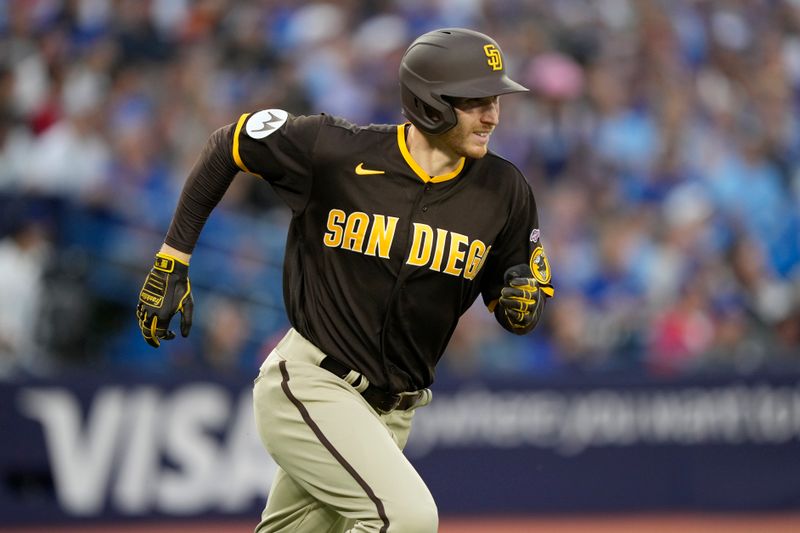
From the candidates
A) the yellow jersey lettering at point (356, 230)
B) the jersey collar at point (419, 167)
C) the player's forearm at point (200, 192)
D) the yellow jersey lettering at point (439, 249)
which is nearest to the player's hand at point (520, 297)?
the yellow jersey lettering at point (439, 249)

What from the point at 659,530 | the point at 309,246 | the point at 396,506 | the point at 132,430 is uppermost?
the point at 309,246

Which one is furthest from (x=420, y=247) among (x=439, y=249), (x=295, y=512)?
(x=295, y=512)

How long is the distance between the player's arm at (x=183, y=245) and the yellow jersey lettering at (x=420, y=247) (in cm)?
74

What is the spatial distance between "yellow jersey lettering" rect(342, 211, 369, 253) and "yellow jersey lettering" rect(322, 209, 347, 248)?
0.03 m

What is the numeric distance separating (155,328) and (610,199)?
22.8 feet

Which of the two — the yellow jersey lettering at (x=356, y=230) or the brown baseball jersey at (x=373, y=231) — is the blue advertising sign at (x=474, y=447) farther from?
the yellow jersey lettering at (x=356, y=230)

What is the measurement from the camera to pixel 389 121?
11.0m

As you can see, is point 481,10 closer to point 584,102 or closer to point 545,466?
point 584,102

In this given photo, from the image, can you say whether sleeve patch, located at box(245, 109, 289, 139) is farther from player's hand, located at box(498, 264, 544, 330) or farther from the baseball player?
player's hand, located at box(498, 264, 544, 330)

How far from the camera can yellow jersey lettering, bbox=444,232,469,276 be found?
15.0 feet

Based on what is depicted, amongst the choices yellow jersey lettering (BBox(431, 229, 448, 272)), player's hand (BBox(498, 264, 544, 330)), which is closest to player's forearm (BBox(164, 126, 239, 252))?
yellow jersey lettering (BBox(431, 229, 448, 272))

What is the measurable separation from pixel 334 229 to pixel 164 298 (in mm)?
690

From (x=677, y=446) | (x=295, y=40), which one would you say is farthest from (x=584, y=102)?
(x=677, y=446)

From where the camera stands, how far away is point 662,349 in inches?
386
